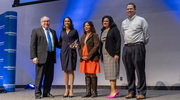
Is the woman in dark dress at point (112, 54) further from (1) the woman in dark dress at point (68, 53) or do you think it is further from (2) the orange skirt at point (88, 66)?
(1) the woman in dark dress at point (68, 53)

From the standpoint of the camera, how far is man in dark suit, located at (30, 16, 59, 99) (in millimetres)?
3834

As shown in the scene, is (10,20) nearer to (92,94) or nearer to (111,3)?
(111,3)

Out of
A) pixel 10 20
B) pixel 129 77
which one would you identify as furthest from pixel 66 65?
pixel 10 20

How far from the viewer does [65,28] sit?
4.02 meters

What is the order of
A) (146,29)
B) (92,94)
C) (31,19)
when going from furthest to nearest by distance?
1. (31,19)
2. (92,94)
3. (146,29)

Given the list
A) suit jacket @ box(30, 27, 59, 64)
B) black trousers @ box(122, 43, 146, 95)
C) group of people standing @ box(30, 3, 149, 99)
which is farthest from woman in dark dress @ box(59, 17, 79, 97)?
black trousers @ box(122, 43, 146, 95)

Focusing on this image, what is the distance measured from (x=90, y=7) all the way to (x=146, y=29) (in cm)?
307

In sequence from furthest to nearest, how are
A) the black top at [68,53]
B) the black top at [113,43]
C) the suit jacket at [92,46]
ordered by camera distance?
the black top at [68,53] < the suit jacket at [92,46] < the black top at [113,43]

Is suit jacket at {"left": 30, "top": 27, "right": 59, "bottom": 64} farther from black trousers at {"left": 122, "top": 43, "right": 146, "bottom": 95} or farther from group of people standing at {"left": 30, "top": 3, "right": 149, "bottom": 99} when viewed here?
black trousers at {"left": 122, "top": 43, "right": 146, "bottom": 95}

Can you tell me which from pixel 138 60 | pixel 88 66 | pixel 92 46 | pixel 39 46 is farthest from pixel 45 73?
pixel 138 60

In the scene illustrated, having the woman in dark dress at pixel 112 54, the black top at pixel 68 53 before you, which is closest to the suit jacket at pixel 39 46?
the black top at pixel 68 53

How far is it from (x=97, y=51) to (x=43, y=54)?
3.06ft

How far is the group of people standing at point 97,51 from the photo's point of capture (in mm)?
3455

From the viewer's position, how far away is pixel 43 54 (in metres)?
3.85
